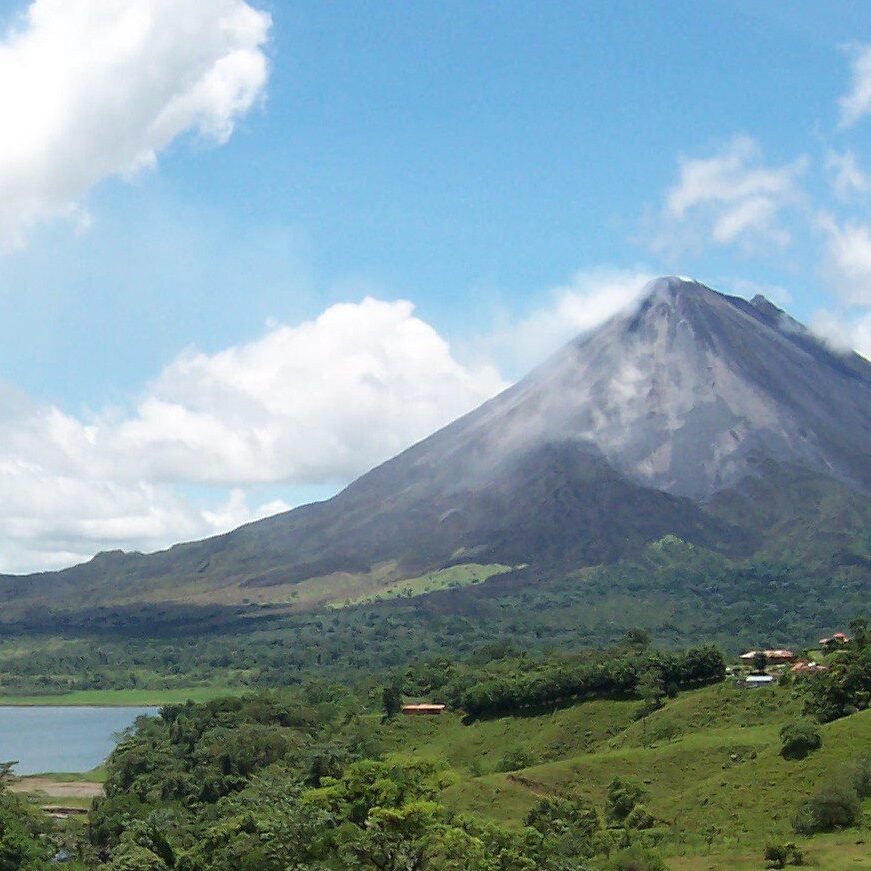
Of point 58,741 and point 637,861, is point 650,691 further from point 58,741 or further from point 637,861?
point 58,741

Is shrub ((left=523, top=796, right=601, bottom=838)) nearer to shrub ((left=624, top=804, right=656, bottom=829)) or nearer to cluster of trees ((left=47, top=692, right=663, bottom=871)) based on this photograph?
cluster of trees ((left=47, top=692, right=663, bottom=871))

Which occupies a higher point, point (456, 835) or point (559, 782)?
point (456, 835)

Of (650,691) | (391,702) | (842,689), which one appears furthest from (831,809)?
(391,702)

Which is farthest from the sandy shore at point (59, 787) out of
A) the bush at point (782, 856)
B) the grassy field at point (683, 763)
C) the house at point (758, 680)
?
the bush at point (782, 856)

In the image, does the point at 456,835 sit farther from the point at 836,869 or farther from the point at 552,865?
the point at 836,869

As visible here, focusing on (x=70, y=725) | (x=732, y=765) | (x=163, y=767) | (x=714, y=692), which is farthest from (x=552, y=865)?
(x=70, y=725)

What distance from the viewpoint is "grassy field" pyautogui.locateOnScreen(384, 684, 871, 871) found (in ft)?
212

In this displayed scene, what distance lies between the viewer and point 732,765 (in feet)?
254

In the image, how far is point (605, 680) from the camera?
107 metres

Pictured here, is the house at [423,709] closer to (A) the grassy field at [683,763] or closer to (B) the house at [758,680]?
(A) the grassy field at [683,763]

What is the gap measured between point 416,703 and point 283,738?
2311 centimetres

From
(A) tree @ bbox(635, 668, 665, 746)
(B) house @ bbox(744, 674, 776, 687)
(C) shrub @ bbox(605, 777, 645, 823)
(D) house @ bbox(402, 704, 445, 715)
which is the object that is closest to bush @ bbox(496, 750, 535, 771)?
(A) tree @ bbox(635, 668, 665, 746)

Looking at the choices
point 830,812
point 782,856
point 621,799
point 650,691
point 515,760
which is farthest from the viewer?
point 650,691

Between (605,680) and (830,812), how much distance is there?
4407cm
